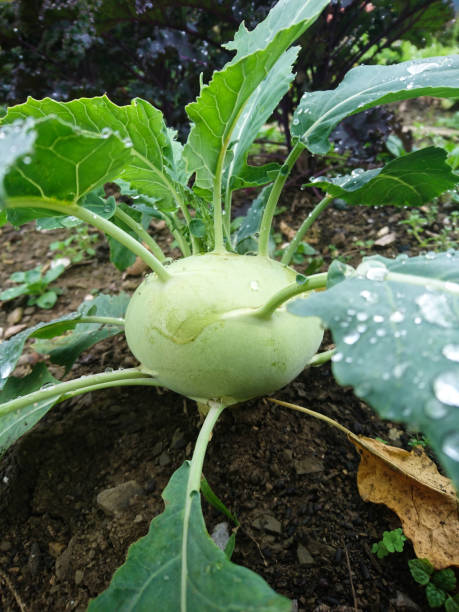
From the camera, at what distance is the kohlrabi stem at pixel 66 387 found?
2.59ft

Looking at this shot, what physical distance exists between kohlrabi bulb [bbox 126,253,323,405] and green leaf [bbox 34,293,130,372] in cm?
30

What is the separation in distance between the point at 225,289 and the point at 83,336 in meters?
0.56

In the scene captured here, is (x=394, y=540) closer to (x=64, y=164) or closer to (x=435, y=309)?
(x=435, y=309)

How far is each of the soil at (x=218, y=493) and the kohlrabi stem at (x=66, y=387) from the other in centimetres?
23

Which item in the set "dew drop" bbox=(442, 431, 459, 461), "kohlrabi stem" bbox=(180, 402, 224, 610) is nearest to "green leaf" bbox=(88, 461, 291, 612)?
"kohlrabi stem" bbox=(180, 402, 224, 610)

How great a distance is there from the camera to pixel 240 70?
27.0 inches

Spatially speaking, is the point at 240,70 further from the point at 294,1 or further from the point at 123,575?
the point at 123,575

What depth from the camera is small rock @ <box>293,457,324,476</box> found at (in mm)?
915

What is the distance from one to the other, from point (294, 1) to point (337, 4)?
1346 mm

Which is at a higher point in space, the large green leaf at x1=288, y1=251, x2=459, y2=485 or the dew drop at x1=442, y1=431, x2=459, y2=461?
the large green leaf at x1=288, y1=251, x2=459, y2=485

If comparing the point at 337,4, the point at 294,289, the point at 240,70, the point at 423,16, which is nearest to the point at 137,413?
the point at 294,289

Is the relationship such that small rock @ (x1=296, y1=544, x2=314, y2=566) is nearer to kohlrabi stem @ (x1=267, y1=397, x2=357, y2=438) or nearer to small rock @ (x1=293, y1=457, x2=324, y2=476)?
small rock @ (x1=293, y1=457, x2=324, y2=476)

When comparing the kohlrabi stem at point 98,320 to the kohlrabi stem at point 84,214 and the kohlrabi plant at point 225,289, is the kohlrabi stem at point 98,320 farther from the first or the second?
the kohlrabi stem at point 84,214

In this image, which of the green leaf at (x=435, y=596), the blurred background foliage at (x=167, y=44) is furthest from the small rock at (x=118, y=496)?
the blurred background foliage at (x=167, y=44)
